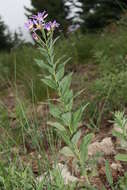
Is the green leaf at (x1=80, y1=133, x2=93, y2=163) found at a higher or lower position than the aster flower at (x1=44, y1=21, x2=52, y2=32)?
lower

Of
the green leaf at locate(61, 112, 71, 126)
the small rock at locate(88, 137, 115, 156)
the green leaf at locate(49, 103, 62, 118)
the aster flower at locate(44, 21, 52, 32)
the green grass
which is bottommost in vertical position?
the small rock at locate(88, 137, 115, 156)

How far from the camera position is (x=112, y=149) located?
249 centimetres

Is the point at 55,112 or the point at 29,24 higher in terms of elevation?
the point at 29,24

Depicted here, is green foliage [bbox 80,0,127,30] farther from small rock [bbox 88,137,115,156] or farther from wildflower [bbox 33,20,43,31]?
wildflower [bbox 33,20,43,31]

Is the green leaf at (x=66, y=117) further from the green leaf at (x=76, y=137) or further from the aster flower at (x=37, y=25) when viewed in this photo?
the aster flower at (x=37, y=25)

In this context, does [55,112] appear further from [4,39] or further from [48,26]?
[4,39]

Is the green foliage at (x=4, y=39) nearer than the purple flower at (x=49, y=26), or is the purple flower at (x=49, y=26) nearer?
the purple flower at (x=49, y=26)

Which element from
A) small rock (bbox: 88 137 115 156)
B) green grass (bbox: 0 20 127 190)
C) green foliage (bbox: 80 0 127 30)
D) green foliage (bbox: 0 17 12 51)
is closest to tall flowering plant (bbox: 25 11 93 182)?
green grass (bbox: 0 20 127 190)

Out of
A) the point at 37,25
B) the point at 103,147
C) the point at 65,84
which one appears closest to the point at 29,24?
the point at 37,25

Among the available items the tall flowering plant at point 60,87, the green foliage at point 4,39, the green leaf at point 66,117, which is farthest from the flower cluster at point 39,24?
the green foliage at point 4,39

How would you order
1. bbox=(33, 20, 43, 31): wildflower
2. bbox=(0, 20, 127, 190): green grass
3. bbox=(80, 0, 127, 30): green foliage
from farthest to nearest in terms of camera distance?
bbox=(80, 0, 127, 30): green foliage → bbox=(0, 20, 127, 190): green grass → bbox=(33, 20, 43, 31): wildflower

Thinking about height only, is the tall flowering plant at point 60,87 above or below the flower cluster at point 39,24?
below

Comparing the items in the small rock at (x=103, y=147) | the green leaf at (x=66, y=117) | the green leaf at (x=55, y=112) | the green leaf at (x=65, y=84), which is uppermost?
the green leaf at (x=65, y=84)

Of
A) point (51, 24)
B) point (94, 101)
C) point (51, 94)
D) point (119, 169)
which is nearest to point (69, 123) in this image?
point (51, 24)
